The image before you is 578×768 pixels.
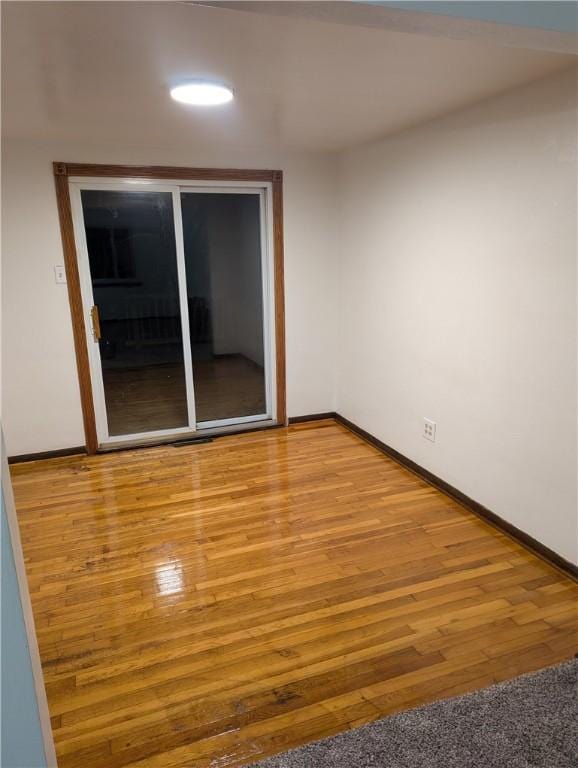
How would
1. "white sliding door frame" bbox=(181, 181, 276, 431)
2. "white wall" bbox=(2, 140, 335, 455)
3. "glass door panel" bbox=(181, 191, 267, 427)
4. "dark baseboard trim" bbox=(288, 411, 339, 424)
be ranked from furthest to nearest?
"dark baseboard trim" bbox=(288, 411, 339, 424)
"glass door panel" bbox=(181, 191, 267, 427)
"white sliding door frame" bbox=(181, 181, 276, 431)
"white wall" bbox=(2, 140, 335, 455)

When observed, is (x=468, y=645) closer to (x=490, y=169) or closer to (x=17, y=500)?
(x=490, y=169)

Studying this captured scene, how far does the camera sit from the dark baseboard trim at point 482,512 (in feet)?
8.68

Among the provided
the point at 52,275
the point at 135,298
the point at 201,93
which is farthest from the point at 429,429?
the point at 52,275

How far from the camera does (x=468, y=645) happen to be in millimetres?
2150

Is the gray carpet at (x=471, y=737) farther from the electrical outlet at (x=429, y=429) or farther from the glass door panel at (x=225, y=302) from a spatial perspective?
the glass door panel at (x=225, y=302)

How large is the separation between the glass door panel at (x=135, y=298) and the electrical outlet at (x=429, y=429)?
218 centimetres

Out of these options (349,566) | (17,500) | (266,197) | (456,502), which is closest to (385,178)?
(266,197)

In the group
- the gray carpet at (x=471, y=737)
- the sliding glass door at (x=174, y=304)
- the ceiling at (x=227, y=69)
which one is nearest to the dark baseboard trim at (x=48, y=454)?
the sliding glass door at (x=174, y=304)

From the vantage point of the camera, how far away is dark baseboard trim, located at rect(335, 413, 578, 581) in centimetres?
264

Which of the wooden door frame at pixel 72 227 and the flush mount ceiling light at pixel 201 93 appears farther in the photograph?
the wooden door frame at pixel 72 227

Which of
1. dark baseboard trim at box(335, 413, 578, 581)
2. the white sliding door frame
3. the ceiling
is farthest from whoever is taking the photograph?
the white sliding door frame

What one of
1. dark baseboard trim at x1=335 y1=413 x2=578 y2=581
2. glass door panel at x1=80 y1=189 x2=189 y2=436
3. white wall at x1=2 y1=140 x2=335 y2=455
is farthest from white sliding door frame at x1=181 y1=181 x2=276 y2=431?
dark baseboard trim at x1=335 y1=413 x2=578 y2=581

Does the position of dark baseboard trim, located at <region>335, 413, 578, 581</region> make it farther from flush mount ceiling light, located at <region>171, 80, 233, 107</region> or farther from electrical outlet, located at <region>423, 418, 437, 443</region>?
flush mount ceiling light, located at <region>171, 80, 233, 107</region>

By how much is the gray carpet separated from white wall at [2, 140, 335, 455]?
3270mm
